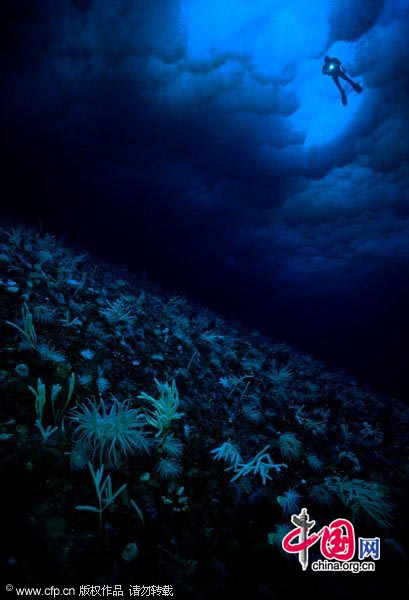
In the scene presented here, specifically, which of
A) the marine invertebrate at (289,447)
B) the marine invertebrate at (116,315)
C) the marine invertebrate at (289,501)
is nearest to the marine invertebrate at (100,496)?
the marine invertebrate at (289,501)

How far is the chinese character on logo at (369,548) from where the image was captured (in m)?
2.30

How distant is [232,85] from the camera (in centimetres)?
1018

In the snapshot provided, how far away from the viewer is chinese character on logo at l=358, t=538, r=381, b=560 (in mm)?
2297

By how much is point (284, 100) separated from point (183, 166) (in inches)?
272

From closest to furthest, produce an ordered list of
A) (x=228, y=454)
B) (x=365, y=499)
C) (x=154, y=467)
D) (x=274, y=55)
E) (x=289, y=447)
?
(x=154, y=467) → (x=365, y=499) → (x=228, y=454) → (x=289, y=447) → (x=274, y=55)

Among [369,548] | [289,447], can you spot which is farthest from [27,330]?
[369,548]

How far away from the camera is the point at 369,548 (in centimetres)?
236

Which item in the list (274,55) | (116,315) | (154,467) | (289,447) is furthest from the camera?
(274,55)

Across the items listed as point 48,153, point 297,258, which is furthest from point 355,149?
point 48,153

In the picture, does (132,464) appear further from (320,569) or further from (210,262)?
(210,262)

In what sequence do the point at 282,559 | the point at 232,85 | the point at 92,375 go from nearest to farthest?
the point at 282,559
the point at 92,375
the point at 232,85

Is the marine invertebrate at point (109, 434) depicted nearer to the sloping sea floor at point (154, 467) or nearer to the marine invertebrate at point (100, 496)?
the sloping sea floor at point (154, 467)

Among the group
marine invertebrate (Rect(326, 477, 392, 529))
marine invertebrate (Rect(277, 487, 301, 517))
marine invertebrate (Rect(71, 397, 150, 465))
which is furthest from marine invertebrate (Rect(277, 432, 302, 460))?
marine invertebrate (Rect(71, 397, 150, 465))

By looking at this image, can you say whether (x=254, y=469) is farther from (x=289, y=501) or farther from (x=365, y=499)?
(x=365, y=499)
